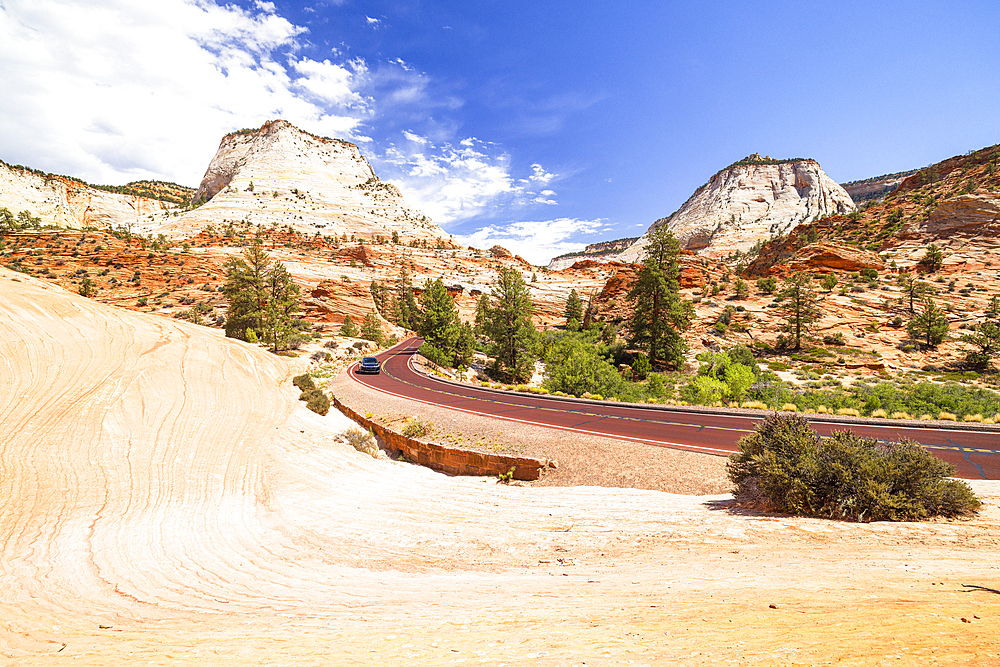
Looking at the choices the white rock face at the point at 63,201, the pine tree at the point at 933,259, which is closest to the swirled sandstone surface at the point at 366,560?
the pine tree at the point at 933,259

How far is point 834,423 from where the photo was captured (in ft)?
38.9

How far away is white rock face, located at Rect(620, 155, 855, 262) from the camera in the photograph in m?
106

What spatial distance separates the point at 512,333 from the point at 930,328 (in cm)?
3691

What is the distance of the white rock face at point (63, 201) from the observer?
7400 centimetres

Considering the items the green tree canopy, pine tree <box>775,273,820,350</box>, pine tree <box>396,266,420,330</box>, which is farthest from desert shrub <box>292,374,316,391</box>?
pine tree <box>775,273,820,350</box>

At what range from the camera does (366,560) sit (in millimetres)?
4711

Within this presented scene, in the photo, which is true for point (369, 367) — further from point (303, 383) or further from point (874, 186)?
point (874, 186)

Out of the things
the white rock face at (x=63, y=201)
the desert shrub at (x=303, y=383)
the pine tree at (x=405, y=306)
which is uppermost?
the white rock face at (x=63, y=201)

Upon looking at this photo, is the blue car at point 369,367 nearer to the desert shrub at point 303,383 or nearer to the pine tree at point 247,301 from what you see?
the pine tree at point 247,301

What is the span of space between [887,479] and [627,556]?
3.80 m

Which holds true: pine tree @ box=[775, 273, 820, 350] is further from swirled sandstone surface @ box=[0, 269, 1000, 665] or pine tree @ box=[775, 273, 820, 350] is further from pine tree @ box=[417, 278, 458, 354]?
swirled sandstone surface @ box=[0, 269, 1000, 665]

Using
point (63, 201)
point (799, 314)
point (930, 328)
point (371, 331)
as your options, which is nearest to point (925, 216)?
point (930, 328)

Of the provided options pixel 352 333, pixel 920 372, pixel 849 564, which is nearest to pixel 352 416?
pixel 849 564

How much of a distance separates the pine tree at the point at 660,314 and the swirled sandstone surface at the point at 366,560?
90.1 feet
